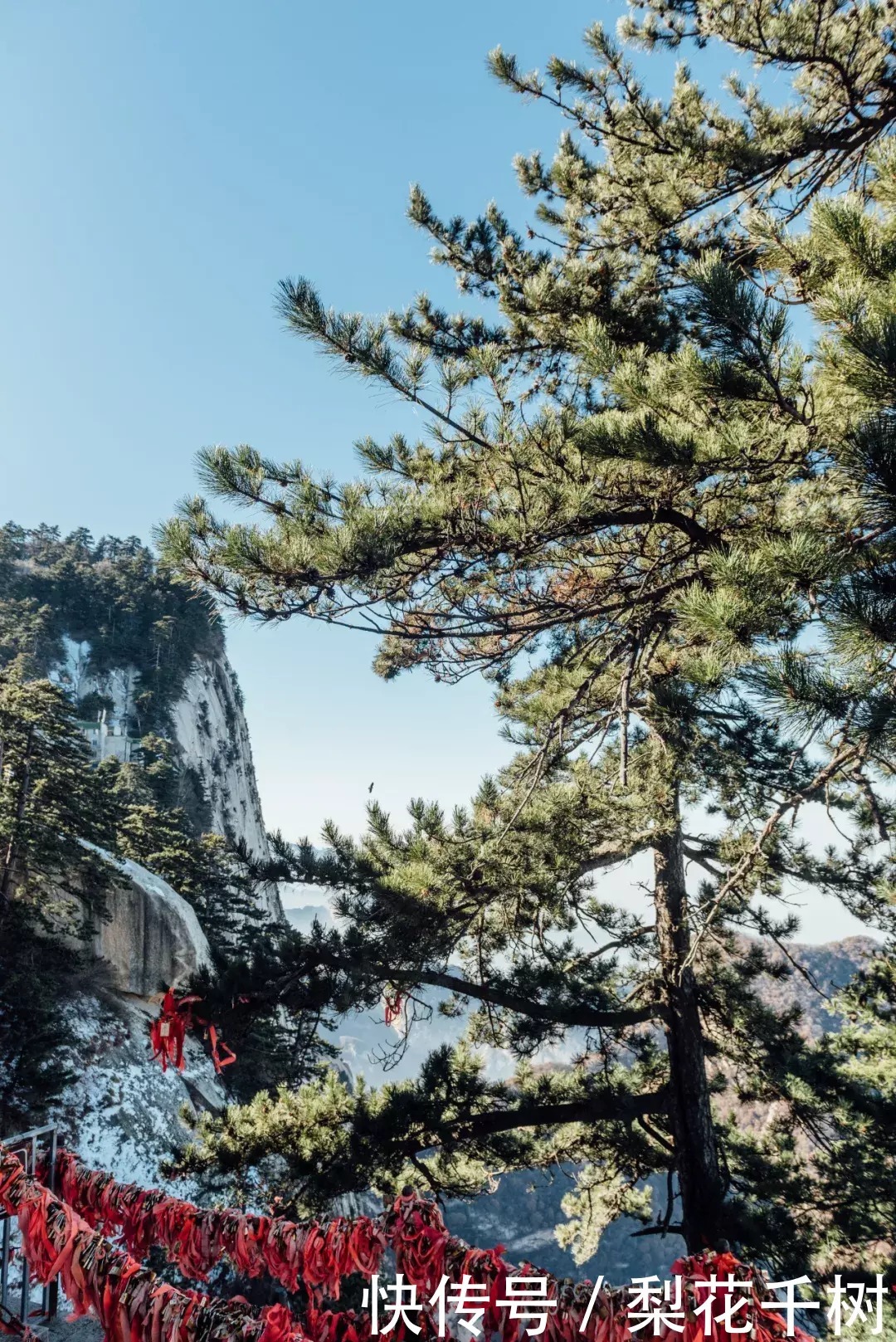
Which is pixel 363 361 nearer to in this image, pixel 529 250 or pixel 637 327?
pixel 637 327

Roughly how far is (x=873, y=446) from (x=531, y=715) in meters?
4.11

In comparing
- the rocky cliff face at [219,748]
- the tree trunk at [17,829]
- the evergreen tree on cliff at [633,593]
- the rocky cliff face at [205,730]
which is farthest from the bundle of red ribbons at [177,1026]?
the rocky cliff face at [219,748]

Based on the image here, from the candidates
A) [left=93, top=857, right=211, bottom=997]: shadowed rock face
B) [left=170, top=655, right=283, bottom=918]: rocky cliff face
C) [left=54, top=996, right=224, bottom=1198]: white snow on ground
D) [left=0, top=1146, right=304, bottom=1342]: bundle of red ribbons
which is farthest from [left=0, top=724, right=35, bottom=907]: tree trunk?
[left=170, top=655, right=283, bottom=918]: rocky cliff face

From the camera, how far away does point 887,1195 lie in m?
6.02

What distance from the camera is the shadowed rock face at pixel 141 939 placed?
1833cm

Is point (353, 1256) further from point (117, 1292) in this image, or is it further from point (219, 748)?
point (219, 748)

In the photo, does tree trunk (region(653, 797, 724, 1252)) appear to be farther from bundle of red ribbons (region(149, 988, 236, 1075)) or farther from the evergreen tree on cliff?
bundle of red ribbons (region(149, 988, 236, 1075))

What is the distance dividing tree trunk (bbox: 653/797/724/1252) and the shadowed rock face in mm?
14505

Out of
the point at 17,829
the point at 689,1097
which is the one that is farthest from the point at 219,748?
the point at 689,1097

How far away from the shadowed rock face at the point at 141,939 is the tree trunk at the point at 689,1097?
1451 centimetres

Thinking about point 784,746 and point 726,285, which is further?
point 784,746

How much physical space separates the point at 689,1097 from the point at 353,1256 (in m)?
3.98

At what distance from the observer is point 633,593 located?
15.4ft

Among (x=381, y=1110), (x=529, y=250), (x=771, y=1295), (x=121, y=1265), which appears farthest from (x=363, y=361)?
(x=381, y=1110)
